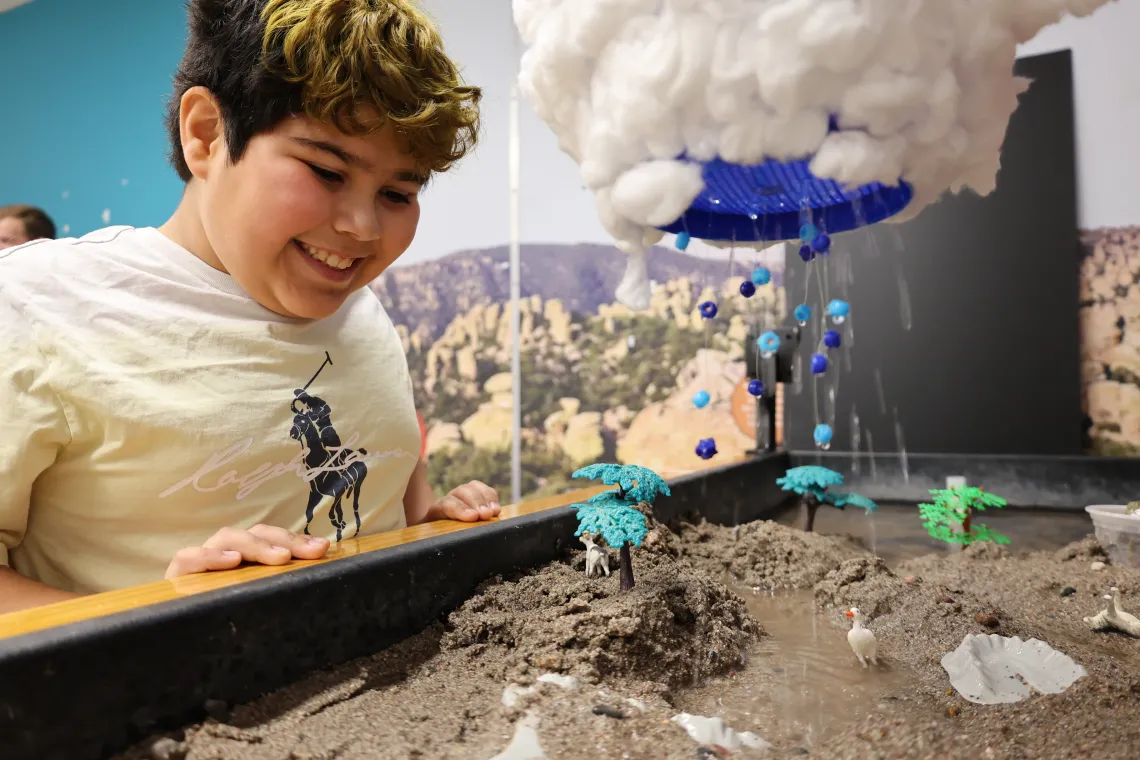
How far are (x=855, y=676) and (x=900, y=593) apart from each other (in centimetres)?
25

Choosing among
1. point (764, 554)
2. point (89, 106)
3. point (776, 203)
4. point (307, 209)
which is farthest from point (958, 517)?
point (89, 106)

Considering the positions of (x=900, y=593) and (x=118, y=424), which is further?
(x=900, y=593)

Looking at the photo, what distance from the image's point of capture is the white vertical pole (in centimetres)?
403

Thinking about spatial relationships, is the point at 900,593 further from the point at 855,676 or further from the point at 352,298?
the point at 352,298

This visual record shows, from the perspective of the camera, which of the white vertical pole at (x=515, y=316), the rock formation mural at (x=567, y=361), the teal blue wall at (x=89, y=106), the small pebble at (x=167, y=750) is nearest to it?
the small pebble at (x=167, y=750)

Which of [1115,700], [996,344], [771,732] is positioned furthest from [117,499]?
[996,344]

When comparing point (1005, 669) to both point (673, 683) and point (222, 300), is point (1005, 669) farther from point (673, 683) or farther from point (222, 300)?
point (222, 300)

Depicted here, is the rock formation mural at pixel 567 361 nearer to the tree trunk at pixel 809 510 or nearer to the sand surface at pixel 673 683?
the tree trunk at pixel 809 510

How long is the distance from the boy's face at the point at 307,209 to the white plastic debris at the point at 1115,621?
92 cm

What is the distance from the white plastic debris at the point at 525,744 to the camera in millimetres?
511

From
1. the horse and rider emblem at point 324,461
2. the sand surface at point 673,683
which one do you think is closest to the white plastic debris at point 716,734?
the sand surface at point 673,683

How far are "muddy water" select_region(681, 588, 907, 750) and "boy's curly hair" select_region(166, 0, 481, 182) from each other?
635mm

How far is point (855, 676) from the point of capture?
723mm

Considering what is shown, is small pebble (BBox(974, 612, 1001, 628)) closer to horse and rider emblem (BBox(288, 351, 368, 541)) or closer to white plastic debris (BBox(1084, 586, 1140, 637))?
white plastic debris (BBox(1084, 586, 1140, 637))
